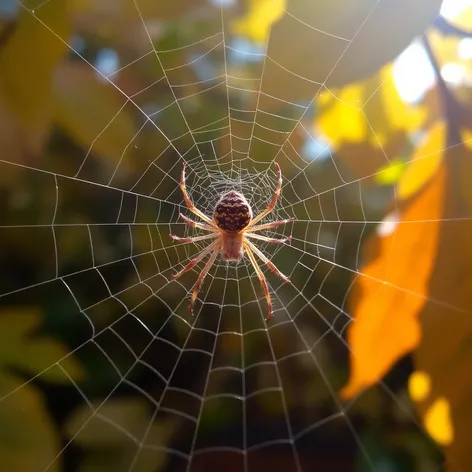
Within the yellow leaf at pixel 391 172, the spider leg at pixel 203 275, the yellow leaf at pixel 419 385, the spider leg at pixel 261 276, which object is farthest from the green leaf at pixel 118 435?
the yellow leaf at pixel 391 172

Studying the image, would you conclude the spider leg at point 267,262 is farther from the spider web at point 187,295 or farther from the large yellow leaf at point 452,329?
the large yellow leaf at point 452,329

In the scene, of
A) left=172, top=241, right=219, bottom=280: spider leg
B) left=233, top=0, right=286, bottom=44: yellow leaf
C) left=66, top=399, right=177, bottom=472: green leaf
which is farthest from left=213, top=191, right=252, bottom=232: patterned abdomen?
left=66, top=399, right=177, bottom=472: green leaf

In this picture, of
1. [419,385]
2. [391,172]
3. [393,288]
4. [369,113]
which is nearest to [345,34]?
[369,113]

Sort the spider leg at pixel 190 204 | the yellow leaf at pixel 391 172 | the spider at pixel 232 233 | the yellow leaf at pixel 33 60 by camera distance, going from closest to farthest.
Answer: the yellow leaf at pixel 33 60, the yellow leaf at pixel 391 172, the spider leg at pixel 190 204, the spider at pixel 232 233

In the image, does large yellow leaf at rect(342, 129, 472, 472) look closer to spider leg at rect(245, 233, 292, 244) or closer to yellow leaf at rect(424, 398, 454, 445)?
yellow leaf at rect(424, 398, 454, 445)

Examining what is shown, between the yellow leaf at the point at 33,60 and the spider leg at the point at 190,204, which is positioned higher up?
the yellow leaf at the point at 33,60

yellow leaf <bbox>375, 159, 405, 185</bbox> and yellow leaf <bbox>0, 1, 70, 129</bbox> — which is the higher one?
yellow leaf <bbox>0, 1, 70, 129</bbox>

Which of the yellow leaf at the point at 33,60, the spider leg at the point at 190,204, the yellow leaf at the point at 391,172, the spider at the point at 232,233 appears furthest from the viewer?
the spider at the point at 232,233
